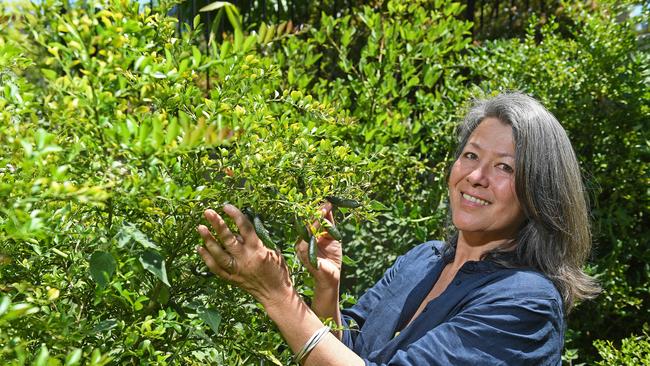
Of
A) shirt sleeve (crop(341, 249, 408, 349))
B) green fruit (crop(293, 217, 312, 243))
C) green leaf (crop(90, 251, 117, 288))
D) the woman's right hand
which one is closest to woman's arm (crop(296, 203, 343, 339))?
the woman's right hand

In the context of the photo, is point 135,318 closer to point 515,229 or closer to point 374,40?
point 515,229

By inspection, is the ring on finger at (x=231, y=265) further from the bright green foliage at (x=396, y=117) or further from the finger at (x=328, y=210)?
the bright green foliage at (x=396, y=117)

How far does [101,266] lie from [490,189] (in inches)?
48.5

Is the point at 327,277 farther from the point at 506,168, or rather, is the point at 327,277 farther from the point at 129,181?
the point at 129,181

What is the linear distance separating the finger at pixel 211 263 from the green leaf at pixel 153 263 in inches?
9.7

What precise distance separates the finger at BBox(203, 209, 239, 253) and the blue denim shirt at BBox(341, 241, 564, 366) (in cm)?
51

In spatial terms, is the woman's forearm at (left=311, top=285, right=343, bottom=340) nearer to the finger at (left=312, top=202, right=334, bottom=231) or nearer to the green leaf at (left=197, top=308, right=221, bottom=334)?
the finger at (left=312, top=202, right=334, bottom=231)

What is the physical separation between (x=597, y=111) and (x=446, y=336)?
8.19 feet

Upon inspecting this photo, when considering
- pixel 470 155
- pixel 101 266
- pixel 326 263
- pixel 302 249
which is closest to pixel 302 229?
pixel 302 249

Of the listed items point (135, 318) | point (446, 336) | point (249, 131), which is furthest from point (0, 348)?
point (446, 336)

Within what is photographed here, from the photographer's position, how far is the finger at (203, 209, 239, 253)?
1.75 meters

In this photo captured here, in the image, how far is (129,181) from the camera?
147 cm

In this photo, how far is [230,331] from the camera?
6.84ft

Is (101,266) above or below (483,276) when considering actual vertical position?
above
